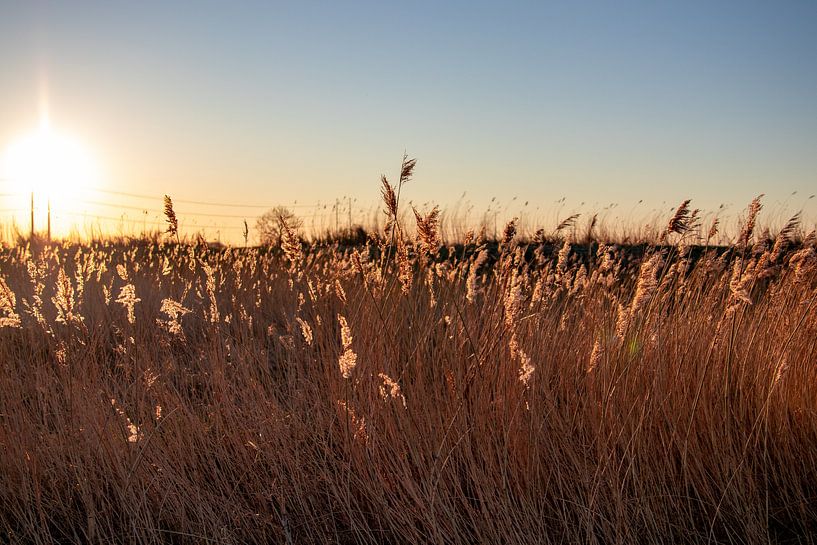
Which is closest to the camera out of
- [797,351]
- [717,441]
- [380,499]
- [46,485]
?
[380,499]

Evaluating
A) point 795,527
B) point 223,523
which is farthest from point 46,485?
point 795,527

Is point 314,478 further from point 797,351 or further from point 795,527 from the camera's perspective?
point 797,351

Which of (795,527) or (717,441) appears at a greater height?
(717,441)

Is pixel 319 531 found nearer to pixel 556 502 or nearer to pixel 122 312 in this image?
pixel 556 502

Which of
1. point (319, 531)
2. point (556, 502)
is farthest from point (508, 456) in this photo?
point (319, 531)

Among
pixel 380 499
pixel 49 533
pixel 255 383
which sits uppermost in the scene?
pixel 255 383

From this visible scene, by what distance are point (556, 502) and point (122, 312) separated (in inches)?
175

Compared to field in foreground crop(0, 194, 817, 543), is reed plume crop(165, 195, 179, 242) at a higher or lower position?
higher

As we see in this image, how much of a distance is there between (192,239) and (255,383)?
10251 millimetres

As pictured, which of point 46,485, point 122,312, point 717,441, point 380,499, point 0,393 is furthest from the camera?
point 122,312

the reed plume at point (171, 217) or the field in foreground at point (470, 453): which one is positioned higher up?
the reed plume at point (171, 217)

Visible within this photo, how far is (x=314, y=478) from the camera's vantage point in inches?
108

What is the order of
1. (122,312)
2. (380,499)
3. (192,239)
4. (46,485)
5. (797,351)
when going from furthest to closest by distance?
(192,239), (122,312), (797,351), (46,485), (380,499)

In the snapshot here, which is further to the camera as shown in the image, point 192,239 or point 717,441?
point 192,239
